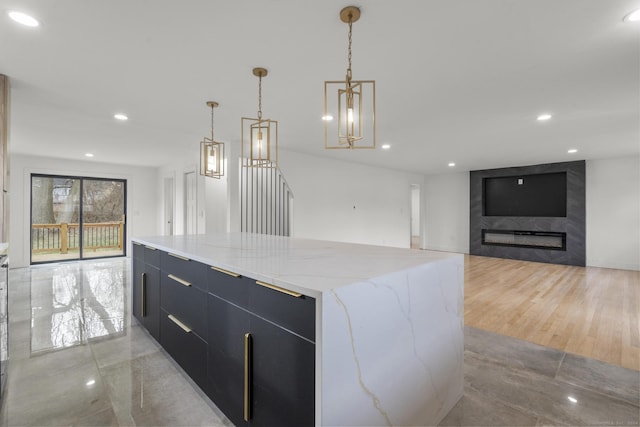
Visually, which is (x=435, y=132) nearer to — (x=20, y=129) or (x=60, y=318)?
(x=60, y=318)

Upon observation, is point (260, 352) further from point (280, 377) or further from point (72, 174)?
point (72, 174)

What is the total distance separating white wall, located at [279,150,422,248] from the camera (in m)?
5.73

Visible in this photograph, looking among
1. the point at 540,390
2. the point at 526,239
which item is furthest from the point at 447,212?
the point at 540,390

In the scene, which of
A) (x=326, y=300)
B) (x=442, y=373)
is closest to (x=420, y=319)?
(x=442, y=373)

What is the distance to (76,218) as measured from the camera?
6758mm

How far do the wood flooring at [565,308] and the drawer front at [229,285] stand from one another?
8.74ft

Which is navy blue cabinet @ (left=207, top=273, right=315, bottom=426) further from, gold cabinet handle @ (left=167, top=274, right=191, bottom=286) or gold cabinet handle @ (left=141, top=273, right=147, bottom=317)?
gold cabinet handle @ (left=141, top=273, right=147, bottom=317)

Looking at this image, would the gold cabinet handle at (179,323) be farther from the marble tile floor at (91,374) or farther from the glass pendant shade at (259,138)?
the glass pendant shade at (259,138)

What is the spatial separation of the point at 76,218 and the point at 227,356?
23.9ft

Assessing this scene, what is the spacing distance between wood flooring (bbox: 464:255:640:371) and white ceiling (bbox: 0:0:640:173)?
2.35m

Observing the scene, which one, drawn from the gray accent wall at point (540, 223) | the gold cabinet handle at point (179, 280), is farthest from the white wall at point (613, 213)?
the gold cabinet handle at point (179, 280)

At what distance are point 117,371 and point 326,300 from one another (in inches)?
79.7

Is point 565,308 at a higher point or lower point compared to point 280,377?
lower

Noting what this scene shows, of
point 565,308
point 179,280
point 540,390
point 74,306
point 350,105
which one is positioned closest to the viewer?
point 350,105
